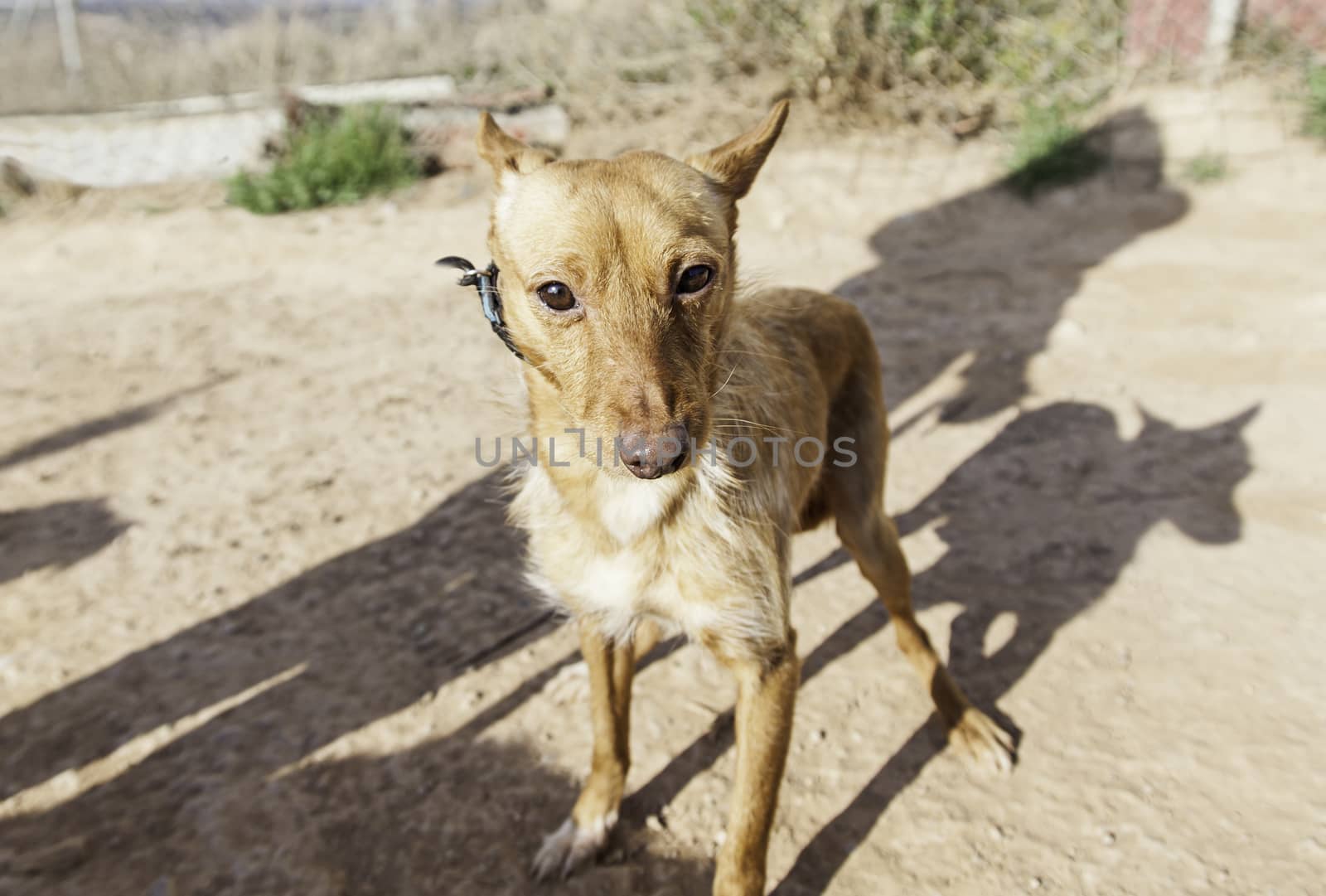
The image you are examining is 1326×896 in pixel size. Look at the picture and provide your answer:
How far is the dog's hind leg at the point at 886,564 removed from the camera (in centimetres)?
305

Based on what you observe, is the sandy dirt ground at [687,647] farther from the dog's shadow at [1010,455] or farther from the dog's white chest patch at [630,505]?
the dog's white chest patch at [630,505]

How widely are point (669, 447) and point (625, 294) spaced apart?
0.42 metres

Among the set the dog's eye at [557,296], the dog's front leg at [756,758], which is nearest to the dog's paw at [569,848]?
the dog's front leg at [756,758]

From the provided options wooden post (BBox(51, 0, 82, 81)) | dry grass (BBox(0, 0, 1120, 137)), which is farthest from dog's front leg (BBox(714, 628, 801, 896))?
wooden post (BBox(51, 0, 82, 81))

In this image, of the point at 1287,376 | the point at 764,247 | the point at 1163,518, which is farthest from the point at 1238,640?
the point at 764,247

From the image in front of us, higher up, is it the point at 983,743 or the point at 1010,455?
the point at 1010,455

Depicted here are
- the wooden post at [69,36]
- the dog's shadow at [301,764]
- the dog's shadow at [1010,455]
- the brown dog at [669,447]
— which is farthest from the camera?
the wooden post at [69,36]

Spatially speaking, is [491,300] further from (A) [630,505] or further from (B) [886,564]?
(B) [886,564]

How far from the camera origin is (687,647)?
12.1 feet

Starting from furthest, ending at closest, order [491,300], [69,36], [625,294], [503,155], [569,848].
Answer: [69,36], [569,848], [503,155], [491,300], [625,294]

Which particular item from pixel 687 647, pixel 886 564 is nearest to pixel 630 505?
pixel 886 564

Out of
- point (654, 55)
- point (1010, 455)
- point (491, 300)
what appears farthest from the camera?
point (654, 55)

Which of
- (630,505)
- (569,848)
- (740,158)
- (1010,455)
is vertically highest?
(740,158)

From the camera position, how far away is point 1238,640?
342 centimetres
